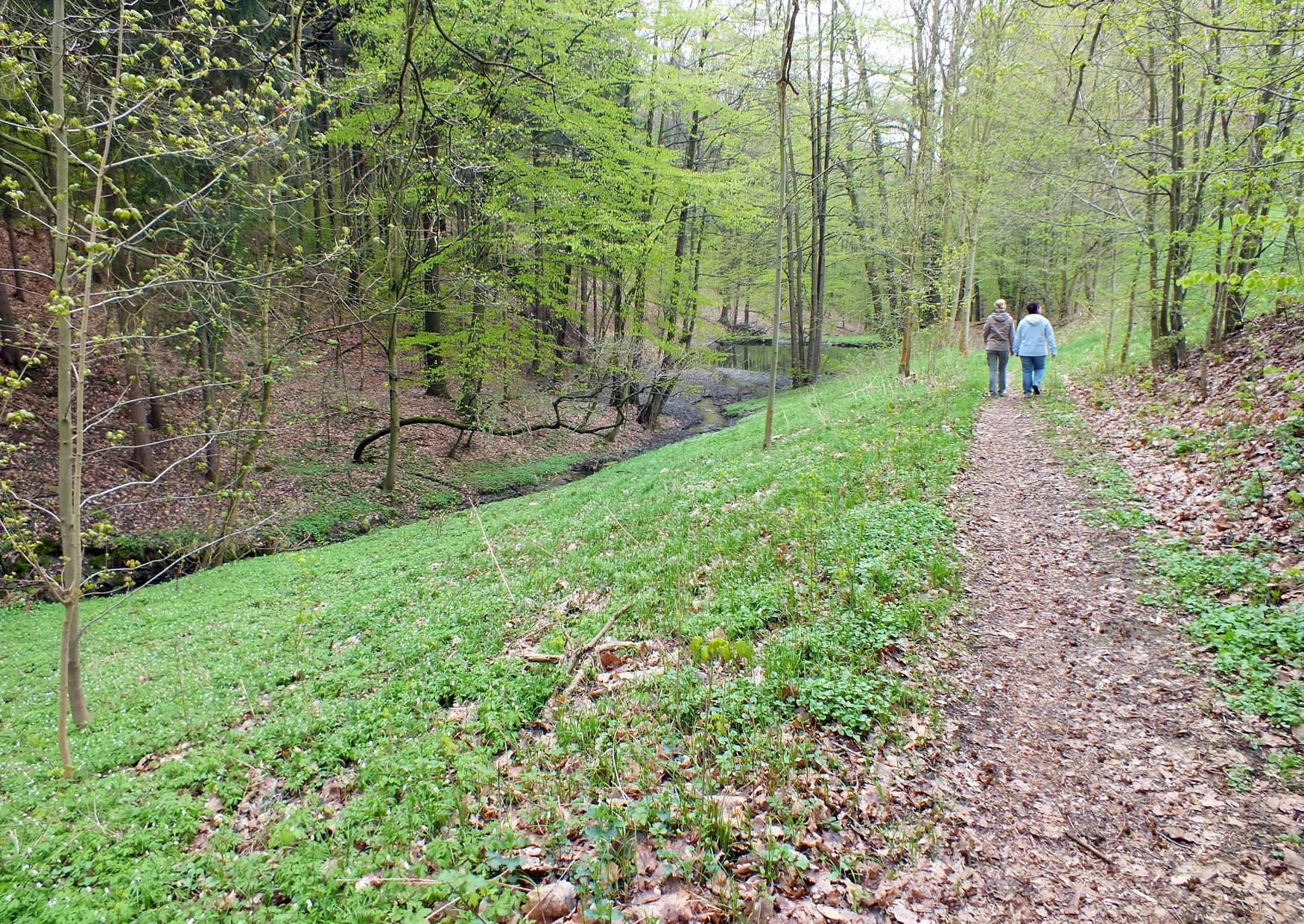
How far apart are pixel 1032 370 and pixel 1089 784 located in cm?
1161

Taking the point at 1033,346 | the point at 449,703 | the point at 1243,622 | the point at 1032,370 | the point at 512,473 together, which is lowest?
the point at 512,473

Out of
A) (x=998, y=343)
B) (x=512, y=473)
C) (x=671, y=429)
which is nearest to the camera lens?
(x=998, y=343)

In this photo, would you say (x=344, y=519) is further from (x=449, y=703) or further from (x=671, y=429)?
(x=671, y=429)

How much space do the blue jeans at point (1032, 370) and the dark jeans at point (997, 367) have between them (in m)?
0.33

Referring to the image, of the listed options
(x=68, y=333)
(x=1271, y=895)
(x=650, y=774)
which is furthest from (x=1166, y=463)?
(x=68, y=333)

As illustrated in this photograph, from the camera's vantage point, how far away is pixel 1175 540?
18.0 feet

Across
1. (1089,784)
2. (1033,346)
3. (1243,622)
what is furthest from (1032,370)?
(1089,784)

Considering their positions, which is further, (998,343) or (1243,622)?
(998,343)

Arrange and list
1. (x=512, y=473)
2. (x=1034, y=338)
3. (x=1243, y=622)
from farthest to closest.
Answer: (x=512, y=473) < (x=1034, y=338) < (x=1243, y=622)

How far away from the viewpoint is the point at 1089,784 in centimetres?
327

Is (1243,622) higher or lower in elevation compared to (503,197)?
lower

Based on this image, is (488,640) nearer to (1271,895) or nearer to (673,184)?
(1271,895)

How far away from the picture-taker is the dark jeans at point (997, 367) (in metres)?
12.7

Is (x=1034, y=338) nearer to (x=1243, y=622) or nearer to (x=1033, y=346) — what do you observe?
(x=1033, y=346)
